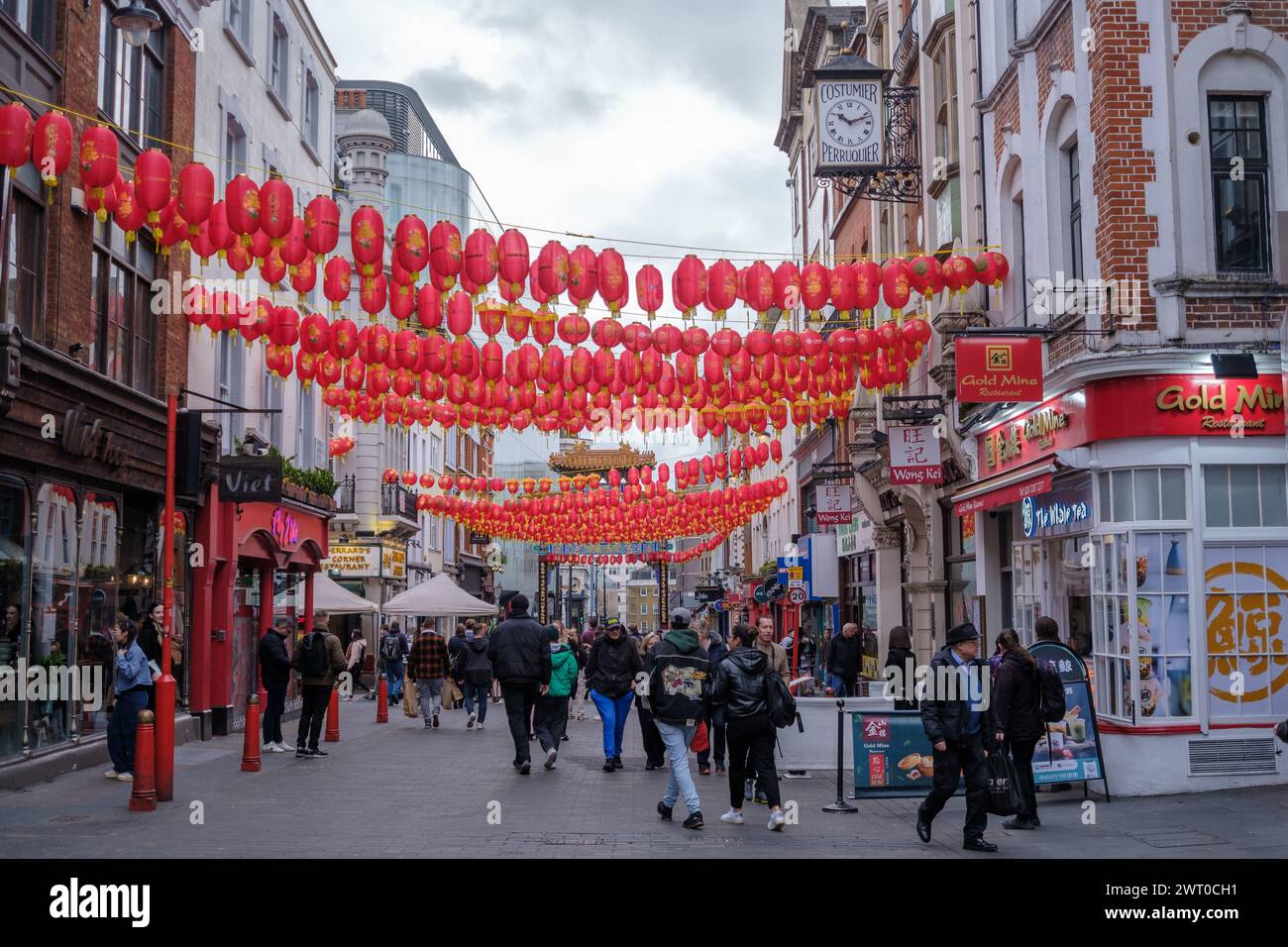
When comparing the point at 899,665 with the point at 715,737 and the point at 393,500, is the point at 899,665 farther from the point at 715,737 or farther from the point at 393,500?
the point at 393,500

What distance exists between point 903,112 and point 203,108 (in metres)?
12.3

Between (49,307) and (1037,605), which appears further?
(1037,605)

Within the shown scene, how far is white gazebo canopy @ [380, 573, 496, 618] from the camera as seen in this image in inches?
1084

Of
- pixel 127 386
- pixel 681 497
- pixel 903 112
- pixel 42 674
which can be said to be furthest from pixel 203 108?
pixel 681 497

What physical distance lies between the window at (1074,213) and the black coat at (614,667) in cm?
714

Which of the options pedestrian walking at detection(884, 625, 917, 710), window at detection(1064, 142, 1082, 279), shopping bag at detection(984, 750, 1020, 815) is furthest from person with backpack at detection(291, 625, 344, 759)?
window at detection(1064, 142, 1082, 279)

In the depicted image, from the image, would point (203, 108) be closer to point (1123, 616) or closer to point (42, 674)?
point (42, 674)

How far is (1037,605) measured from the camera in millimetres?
17281

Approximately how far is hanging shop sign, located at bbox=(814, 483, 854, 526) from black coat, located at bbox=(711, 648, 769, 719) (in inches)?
774

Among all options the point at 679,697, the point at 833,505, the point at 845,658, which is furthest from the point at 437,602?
the point at 679,697

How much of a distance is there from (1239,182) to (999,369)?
10.5ft

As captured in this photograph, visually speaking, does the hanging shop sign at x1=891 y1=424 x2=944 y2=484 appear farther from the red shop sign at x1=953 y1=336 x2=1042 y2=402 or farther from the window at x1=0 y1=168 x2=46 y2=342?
the window at x1=0 y1=168 x2=46 y2=342

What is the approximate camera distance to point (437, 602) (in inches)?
1099

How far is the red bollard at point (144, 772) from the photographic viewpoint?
486 inches
